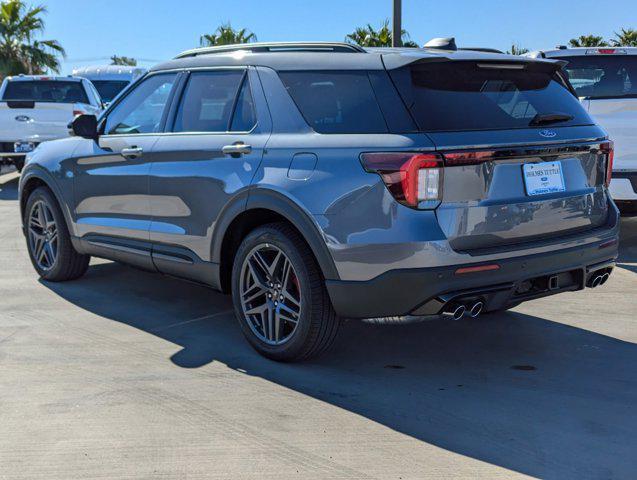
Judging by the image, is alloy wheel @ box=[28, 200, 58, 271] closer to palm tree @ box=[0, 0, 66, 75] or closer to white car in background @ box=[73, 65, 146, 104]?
white car in background @ box=[73, 65, 146, 104]

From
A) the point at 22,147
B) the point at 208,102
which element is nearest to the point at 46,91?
the point at 22,147

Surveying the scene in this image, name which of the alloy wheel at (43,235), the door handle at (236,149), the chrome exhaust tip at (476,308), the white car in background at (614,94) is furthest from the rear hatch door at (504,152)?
the alloy wheel at (43,235)

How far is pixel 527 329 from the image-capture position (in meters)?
5.54

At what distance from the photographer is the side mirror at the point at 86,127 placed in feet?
20.4

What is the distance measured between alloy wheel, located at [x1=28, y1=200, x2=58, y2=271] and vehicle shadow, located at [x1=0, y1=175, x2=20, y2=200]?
6.97 meters

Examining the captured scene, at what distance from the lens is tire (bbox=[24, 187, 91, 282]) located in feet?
22.3

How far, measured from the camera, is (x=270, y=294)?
4.84 meters

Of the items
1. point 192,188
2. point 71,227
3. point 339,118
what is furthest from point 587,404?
point 71,227

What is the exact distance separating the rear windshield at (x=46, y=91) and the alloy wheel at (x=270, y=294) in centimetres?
1082

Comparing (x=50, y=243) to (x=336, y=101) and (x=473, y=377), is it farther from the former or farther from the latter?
(x=473, y=377)

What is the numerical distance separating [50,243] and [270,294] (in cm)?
285

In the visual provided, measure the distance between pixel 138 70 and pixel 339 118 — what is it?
16951 mm

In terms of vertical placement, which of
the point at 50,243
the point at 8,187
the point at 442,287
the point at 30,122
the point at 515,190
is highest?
the point at 515,190

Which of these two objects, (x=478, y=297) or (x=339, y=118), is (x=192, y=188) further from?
(x=478, y=297)
